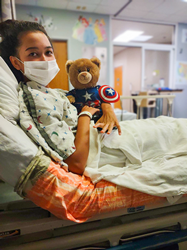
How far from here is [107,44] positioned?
4000mm

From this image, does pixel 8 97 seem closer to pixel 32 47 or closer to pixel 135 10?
pixel 32 47

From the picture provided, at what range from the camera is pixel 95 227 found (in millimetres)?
762

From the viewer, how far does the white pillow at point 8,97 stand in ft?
2.19

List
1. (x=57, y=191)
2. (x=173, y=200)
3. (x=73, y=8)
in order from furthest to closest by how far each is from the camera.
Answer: (x=73, y=8) → (x=173, y=200) → (x=57, y=191)

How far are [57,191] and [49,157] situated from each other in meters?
0.13

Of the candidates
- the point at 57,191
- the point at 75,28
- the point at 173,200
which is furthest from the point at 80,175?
the point at 75,28

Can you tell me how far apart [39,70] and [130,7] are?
12.2 feet

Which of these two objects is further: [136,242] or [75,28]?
[75,28]

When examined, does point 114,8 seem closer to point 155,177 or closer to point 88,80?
point 88,80

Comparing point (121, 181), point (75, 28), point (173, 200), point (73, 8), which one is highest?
point (73, 8)

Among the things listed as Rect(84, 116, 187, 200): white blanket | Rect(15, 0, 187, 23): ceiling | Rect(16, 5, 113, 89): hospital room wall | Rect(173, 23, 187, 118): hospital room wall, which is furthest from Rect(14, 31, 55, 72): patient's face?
Rect(173, 23, 187, 118): hospital room wall

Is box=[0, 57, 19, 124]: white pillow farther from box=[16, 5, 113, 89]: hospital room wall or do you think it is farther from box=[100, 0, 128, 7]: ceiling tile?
box=[100, 0, 128, 7]: ceiling tile

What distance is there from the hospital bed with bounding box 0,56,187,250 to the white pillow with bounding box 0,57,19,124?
0.05m

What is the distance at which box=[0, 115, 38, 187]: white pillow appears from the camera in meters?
0.59
